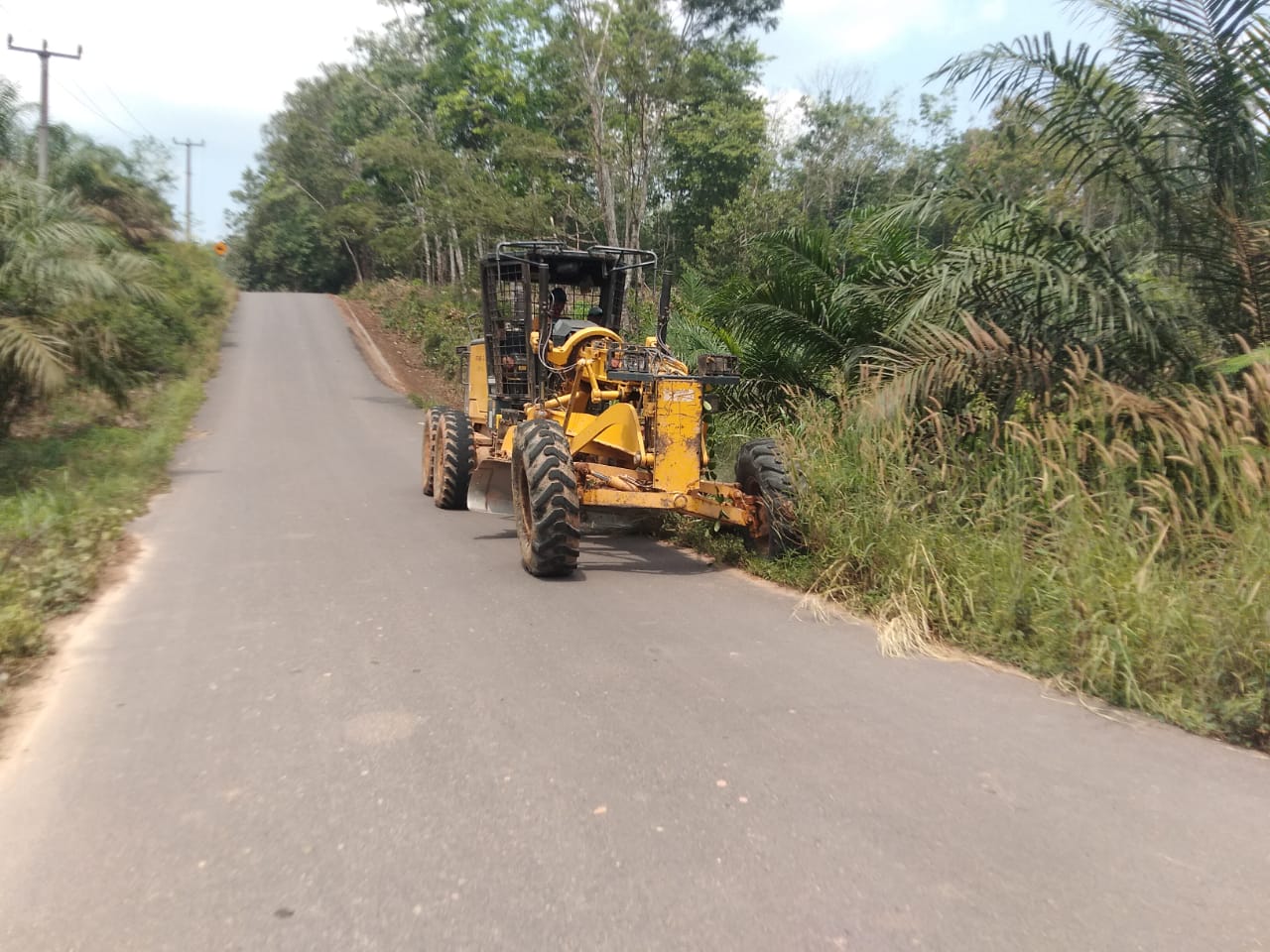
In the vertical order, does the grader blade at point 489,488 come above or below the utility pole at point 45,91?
below

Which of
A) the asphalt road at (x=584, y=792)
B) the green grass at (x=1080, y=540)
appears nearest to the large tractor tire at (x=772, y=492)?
the green grass at (x=1080, y=540)

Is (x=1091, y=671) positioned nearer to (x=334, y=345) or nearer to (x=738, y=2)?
(x=738, y=2)

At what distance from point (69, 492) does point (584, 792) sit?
948 centimetres

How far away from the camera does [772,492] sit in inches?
289

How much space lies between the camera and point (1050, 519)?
20.5 feet

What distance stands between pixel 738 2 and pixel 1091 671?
21.7m

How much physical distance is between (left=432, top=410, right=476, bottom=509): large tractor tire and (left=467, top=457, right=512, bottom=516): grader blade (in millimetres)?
788

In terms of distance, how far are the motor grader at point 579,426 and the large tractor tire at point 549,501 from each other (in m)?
0.01

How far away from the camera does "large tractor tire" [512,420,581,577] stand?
7.07 m

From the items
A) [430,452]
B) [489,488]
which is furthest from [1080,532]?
[430,452]

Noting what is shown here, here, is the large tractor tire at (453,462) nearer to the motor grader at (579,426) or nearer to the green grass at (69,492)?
the motor grader at (579,426)

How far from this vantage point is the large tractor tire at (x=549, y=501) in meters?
7.07

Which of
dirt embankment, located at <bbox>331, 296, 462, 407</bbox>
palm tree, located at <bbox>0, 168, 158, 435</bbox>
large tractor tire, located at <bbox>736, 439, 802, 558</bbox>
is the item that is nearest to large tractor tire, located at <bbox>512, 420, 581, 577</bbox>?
large tractor tire, located at <bbox>736, 439, 802, 558</bbox>

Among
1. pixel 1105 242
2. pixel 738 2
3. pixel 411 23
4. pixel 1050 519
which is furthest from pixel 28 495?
pixel 411 23
